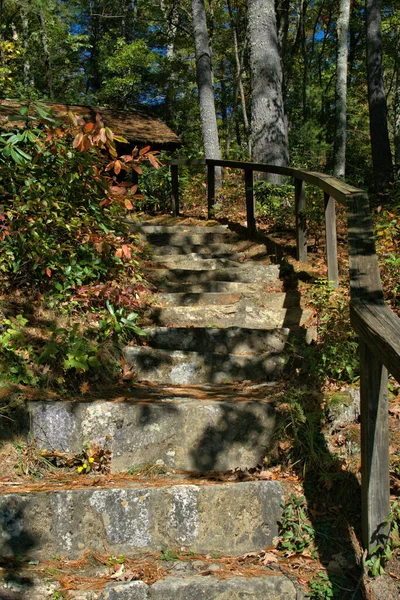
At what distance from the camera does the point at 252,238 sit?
740 centimetres

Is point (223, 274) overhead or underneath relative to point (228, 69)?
underneath

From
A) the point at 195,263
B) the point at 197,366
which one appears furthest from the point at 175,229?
the point at 197,366

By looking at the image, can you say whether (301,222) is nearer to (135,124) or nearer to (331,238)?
(331,238)

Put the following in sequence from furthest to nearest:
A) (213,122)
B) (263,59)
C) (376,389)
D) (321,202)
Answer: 1. (213,122)
2. (263,59)
3. (321,202)
4. (376,389)

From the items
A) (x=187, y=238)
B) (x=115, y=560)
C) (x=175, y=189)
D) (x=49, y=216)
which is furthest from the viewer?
(x=175, y=189)

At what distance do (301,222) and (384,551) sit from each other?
163 inches

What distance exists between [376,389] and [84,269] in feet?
9.88

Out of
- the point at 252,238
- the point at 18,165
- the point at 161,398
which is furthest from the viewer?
the point at 252,238

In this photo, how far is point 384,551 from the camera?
2590mm

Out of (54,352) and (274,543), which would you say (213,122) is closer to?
(54,352)

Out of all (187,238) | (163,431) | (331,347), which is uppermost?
(187,238)

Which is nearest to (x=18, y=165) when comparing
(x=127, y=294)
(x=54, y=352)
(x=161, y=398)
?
(x=127, y=294)

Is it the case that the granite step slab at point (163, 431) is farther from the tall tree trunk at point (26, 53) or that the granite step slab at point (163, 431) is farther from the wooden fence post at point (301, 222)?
the tall tree trunk at point (26, 53)

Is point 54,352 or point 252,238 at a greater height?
point 252,238
